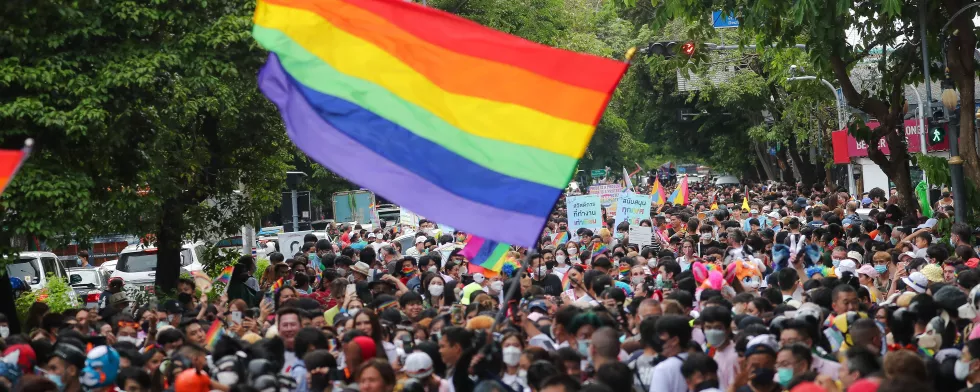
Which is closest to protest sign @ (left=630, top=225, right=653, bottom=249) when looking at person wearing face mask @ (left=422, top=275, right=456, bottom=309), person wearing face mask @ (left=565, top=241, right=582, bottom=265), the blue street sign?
person wearing face mask @ (left=565, top=241, right=582, bottom=265)

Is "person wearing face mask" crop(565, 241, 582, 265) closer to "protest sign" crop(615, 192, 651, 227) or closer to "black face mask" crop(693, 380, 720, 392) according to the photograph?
"protest sign" crop(615, 192, 651, 227)

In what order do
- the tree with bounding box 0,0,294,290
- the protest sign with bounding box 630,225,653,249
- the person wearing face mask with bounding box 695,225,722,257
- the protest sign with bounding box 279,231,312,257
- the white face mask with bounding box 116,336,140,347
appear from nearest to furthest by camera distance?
the white face mask with bounding box 116,336,140,347, the tree with bounding box 0,0,294,290, the person wearing face mask with bounding box 695,225,722,257, the protest sign with bounding box 630,225,653,249, the protest sign with bounding box 279,231,312,257

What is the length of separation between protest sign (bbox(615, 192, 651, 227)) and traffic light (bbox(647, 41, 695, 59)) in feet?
8.39

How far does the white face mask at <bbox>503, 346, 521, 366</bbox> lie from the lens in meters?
8.61

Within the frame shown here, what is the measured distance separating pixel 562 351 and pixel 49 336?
16.5ft

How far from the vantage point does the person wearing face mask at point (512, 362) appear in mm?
8523

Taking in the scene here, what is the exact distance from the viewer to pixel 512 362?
8.63m

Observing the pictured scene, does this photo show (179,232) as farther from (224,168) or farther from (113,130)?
(113,130)

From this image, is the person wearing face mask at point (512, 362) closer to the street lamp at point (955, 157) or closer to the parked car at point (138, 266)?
the street lamp at point (955, 157)

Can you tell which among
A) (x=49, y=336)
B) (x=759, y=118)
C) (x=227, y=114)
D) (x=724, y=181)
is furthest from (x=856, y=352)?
(x=724, y=181)

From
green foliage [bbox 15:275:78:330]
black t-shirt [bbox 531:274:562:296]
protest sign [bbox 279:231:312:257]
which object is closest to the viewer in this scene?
black t-shirt [bbox 531:274:562:296]

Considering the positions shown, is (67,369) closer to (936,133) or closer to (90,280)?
(936,133)

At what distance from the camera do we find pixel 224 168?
2016cm

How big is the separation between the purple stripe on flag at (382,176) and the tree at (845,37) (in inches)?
334
